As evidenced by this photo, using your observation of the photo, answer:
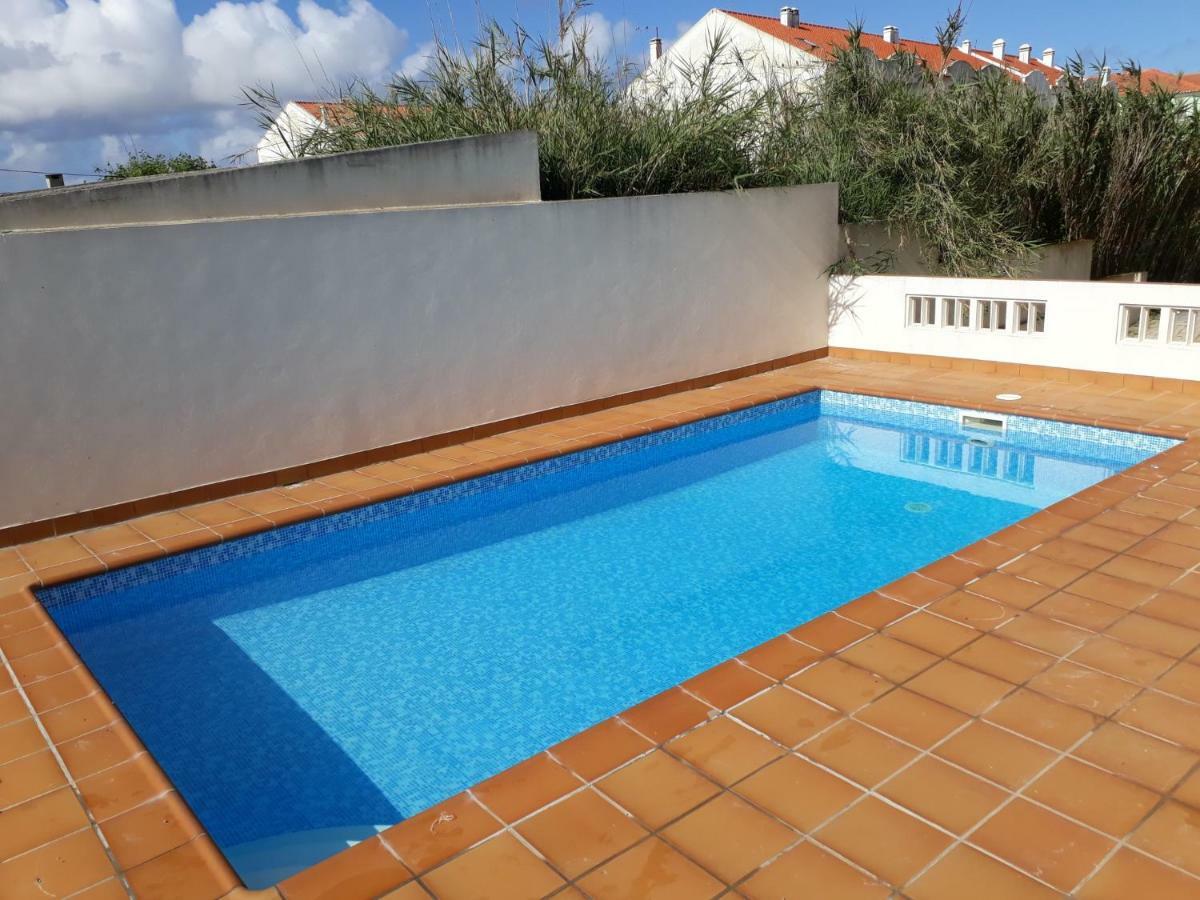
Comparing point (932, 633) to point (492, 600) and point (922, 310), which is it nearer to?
point (492, 600)

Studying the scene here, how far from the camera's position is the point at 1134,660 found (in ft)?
10.6

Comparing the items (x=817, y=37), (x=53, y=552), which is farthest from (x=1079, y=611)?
(x=817, y=37)

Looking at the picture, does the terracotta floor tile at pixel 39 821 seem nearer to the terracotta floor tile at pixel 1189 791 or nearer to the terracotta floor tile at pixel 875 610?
the terracotta floor tile at pixel 875 610

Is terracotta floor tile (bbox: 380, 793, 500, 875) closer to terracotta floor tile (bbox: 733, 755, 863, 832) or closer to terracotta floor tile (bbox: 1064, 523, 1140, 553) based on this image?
terracotta floor tile (bbox: 733, 755, 863, 832)

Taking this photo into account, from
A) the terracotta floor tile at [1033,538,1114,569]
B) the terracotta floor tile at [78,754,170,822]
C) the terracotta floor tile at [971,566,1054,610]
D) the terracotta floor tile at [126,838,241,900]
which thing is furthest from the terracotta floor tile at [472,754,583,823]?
the terracotta floor tile at [1033,538,1114,569]

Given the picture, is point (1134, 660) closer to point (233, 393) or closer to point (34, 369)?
point (233, 393)

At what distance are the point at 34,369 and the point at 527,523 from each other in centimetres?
302

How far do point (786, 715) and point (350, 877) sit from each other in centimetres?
148

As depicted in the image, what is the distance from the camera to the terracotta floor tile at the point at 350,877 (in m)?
2.30

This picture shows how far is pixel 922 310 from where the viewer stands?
28.7 feet

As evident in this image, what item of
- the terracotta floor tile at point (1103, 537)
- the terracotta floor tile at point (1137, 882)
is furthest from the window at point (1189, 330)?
the terracotta floor tile at point (1137, 882)

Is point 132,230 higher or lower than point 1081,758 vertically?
higher

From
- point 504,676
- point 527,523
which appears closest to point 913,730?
→ point 504,676

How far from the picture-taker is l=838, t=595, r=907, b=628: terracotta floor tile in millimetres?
3646
